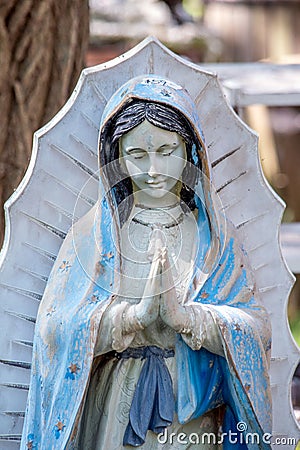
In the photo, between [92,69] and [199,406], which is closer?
[199,406]

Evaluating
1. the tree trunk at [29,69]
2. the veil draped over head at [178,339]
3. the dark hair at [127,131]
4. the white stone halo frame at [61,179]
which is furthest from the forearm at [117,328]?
the tree trunk at [29,69]

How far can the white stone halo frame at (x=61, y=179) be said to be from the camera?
13.0 ft

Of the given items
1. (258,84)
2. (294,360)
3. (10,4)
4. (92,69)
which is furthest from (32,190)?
(258,84)

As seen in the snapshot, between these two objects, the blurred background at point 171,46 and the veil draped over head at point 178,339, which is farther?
the blurred background at point 171,46

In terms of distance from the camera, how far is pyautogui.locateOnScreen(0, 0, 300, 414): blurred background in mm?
5188

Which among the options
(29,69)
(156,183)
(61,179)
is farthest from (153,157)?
(29,69)

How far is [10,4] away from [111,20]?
4.80 metres

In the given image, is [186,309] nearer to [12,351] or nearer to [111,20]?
[12,351]

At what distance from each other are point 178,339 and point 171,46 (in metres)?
6.21

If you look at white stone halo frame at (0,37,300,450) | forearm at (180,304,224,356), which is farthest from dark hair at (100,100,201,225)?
forearm at (180,304,224,356)

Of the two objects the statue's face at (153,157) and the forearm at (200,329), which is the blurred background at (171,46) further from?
the forearm at (200,329)

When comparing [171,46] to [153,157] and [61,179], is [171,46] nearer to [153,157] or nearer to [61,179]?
[61,179]

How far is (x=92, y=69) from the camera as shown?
3.99 m

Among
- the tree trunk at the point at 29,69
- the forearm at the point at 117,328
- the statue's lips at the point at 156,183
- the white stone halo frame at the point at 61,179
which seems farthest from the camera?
the tree trunk at the point at 29,69
